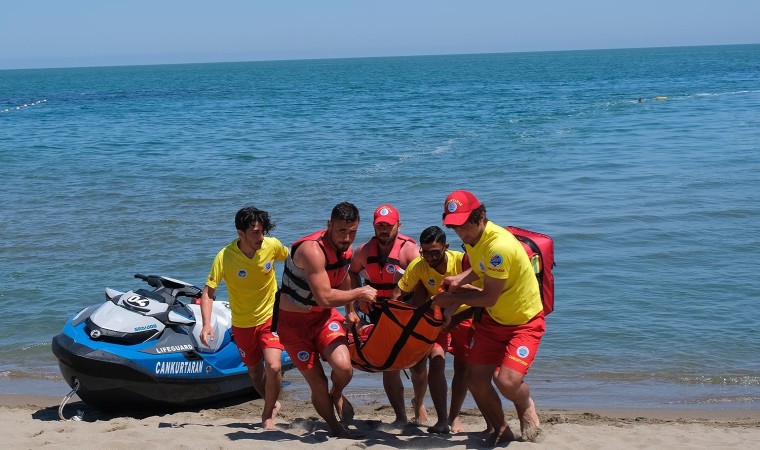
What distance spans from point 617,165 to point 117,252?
11.5 m

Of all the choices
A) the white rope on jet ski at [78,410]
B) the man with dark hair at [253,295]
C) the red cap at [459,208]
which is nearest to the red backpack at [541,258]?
the red cap at [459,208]

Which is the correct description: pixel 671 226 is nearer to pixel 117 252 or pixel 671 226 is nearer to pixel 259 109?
pixel 117 252

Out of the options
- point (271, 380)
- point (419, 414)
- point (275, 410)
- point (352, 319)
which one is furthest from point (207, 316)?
point (419, 414)

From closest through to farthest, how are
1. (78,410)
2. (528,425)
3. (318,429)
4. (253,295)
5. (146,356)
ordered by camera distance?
1. (528,425)
2. (318,429)
3. (253,295)
4. (146,356)
5. (78,410)

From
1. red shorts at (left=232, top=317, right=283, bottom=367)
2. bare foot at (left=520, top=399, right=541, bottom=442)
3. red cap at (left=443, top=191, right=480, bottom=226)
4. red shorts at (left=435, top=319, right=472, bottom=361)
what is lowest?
bare foot at (left=520, top=399, right=541, bottom=442)

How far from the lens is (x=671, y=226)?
13.8 metres

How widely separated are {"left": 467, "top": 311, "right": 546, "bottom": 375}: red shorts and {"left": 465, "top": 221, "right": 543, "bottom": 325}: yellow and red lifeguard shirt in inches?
2.1

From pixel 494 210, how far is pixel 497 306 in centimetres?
1005

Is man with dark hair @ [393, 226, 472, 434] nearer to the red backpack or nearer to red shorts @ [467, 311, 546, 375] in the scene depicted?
red shorts @ [467, 311, 546, 375]

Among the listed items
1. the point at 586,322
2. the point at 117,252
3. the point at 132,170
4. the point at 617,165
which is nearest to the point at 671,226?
the point at 586,322

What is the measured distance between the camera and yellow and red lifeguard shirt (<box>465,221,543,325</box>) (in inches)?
224

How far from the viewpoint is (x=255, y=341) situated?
6.93 m

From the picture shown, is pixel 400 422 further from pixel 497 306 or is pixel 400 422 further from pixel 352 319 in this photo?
pixel 497 306

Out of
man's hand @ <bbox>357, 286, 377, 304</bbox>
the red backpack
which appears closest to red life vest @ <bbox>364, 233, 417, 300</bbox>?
man's hand @ <bbox>357, 286, 377, 304</bbox>
